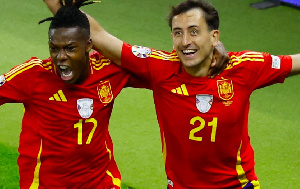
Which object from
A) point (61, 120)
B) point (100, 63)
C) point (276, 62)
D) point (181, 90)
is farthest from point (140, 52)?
point (276, 62)

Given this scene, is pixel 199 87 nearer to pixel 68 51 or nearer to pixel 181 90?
pixel 181 90

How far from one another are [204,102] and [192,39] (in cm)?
48

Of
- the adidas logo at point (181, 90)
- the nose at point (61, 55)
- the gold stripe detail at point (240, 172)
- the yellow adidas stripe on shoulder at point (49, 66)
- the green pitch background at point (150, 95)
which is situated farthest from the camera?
the green pitch background at point (150, 95)

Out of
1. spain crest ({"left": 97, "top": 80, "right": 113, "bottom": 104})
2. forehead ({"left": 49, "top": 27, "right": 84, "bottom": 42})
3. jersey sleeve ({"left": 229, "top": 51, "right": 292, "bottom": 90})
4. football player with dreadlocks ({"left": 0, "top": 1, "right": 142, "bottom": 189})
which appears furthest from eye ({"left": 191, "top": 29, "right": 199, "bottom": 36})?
forehead ({"left": 49, "top": 27, "right": 84, "bottom": 42})

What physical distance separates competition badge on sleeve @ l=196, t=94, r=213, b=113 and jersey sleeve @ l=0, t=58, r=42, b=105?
121 centimetres

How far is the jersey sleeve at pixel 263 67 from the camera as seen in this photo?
5.45 metres

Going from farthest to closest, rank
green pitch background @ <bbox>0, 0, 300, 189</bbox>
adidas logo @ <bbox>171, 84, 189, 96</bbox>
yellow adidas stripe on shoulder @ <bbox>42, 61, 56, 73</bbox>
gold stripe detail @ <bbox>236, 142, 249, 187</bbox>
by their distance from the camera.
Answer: green pitch background @ <bbox>0, 0, 300, 189</bbox> → gold stripe detail @ <bbox>236, 142, 249, 187</bbox> → adidas logo @ <bbox>171, 84, 189, 96</bbox> → yellow adidas stripe on shoulder @ <bbox>42, 61, 56, 73</bbox>

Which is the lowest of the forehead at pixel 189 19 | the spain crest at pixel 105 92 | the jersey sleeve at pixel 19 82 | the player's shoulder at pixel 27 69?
the spain crest at pixel 105 92

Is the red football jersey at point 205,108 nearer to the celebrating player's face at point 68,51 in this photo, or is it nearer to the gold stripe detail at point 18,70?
the celebrating player's face at point 68,51

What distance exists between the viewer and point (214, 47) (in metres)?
5.56

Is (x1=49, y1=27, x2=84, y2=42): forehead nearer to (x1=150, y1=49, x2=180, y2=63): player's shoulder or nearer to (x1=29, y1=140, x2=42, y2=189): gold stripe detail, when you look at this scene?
(x1=150, y1=49, x2=180, y2=63): player's shoulder

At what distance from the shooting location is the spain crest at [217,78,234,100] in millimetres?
5418

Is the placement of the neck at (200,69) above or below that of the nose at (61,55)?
below

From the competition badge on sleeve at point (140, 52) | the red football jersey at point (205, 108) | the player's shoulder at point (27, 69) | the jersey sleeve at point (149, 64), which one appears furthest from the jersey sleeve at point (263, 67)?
the player's shoulder at point (27, 69)
